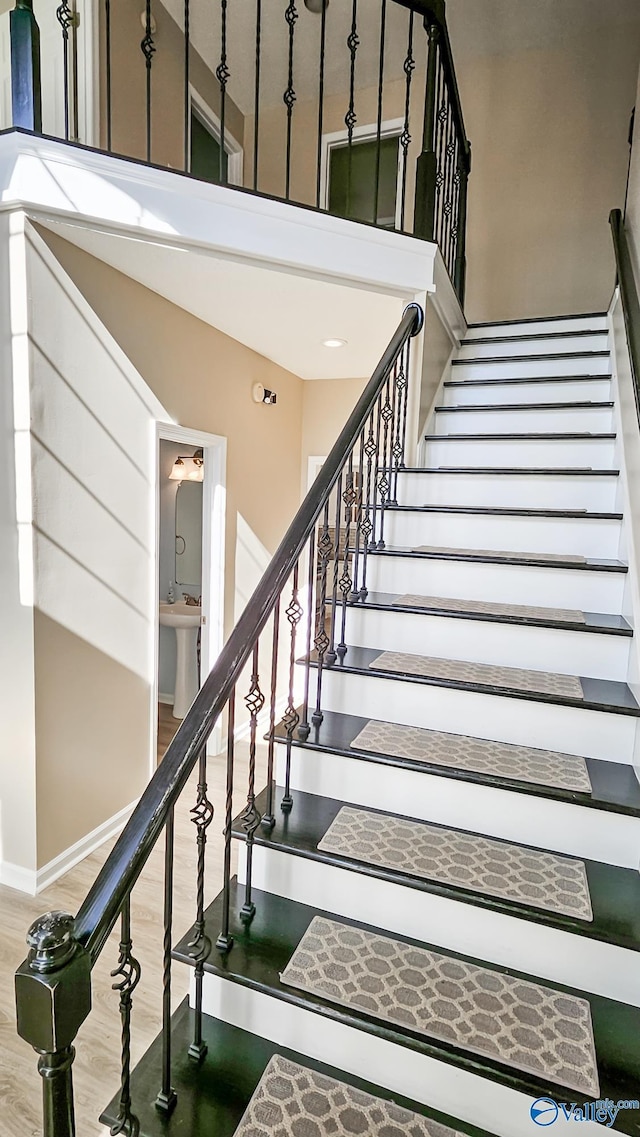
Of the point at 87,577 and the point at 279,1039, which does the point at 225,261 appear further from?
the point at 279,1039

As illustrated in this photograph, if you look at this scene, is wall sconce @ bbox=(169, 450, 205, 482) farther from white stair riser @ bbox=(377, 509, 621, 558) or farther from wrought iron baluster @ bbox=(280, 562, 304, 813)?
wrought iron baluster @ bbox=(280, 562, 304, 813)

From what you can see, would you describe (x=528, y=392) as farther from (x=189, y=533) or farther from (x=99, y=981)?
(x=99, y=981)

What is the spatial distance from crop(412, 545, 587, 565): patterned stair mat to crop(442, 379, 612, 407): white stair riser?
109 cm

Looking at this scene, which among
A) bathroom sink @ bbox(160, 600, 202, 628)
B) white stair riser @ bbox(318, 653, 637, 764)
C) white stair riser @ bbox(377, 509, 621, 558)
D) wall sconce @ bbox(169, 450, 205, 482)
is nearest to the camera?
white stair riser @ bbox(318, 653, 637, 764)

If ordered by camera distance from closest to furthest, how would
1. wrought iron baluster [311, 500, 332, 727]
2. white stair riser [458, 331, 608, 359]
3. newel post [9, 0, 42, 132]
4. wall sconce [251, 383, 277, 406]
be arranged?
wrought iron baluster [311, 500, 332, 727] → newel post [9, 0, 42, 132] → white stair riser [458, 331, 608, 359] → wall sconce [251, 383, 277, 406]

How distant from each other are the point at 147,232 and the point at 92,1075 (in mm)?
3020

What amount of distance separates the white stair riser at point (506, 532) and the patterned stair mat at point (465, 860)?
1.25m

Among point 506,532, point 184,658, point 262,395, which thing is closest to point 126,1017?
point 506,532

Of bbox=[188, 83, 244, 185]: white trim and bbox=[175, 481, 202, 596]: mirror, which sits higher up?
bbox=[188, 83, 244, 185]: white trim

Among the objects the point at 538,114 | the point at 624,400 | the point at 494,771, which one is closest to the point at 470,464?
the point at 624,400

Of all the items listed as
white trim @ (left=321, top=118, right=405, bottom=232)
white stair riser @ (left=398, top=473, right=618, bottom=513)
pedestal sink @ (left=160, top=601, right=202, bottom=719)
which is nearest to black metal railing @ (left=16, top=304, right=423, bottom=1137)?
white stair riser @ (left=398, top=473, right=618, bottom=513)

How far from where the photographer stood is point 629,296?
2180 millimetres

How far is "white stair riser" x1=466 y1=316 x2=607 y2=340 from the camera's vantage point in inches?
136

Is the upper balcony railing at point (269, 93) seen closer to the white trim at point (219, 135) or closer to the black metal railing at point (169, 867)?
the white trim at point (219, 135)
